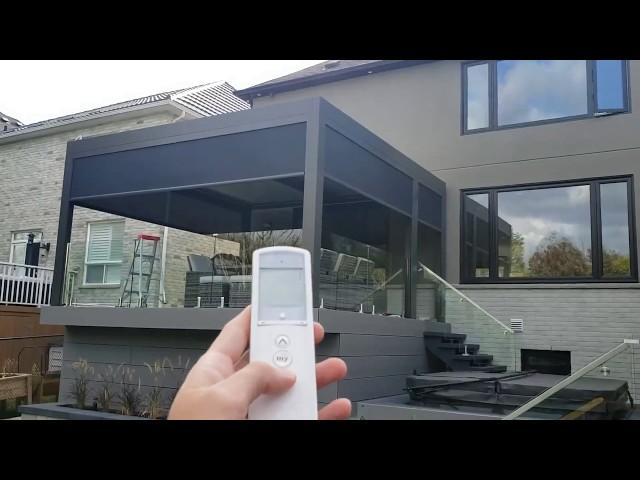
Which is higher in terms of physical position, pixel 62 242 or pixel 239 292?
pixel 62 242

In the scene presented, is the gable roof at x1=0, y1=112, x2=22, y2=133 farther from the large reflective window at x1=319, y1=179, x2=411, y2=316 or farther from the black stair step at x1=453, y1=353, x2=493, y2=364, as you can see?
the black stair step at x1=453, y1=353, x2=493, y2=364

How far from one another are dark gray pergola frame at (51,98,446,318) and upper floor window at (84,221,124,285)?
1.63 ft

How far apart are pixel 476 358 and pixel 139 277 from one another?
5070 mm

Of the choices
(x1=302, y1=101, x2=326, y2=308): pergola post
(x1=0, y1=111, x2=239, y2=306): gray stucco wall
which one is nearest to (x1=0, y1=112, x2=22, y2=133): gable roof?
(x1=0, y1=111, x2=239, y2=306): gray stucco wall

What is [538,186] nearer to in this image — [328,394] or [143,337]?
[328,394]

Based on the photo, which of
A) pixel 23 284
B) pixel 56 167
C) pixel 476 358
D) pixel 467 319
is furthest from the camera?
pixel 56 167

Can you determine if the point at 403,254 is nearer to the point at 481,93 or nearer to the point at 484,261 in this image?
the point at 484,261

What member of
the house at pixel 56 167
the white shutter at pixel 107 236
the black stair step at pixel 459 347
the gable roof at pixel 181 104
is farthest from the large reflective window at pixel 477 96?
the white shutter at pixel 107 236

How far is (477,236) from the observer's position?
10664mm

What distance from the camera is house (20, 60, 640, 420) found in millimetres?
7152

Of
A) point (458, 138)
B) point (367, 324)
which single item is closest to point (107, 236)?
point (458, 138)

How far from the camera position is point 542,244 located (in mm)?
10102
